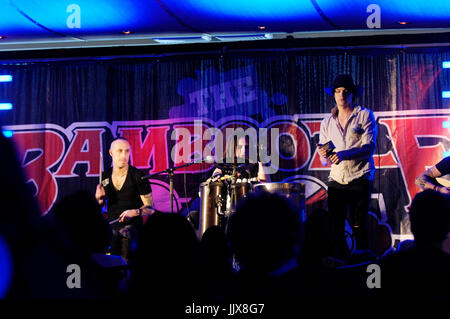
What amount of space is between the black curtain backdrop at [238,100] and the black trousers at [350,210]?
1597 mm

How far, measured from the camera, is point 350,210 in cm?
541

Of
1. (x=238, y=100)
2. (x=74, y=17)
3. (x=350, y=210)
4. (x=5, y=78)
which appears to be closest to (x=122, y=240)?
(x=350, y=210)

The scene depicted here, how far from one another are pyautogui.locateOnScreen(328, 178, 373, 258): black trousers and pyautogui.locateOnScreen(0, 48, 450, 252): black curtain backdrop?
1597 millimetres

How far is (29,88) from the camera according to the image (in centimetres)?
790

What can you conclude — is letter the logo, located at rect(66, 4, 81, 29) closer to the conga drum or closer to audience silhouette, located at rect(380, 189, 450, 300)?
the conga drum

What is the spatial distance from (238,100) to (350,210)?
266 centimetres

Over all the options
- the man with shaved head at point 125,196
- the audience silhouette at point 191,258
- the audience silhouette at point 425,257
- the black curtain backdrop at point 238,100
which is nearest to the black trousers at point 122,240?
the man with shaved head at point 125,196

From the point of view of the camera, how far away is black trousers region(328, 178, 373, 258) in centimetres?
512

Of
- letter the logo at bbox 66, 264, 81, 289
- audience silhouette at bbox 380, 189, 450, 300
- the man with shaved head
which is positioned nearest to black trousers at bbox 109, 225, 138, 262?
the man with shaved head

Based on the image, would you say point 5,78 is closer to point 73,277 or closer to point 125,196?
point 125,196

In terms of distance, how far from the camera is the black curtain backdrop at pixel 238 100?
23.2 ft

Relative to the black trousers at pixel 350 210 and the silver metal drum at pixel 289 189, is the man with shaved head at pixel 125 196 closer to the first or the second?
the silver metal drum at pixel 289 189
